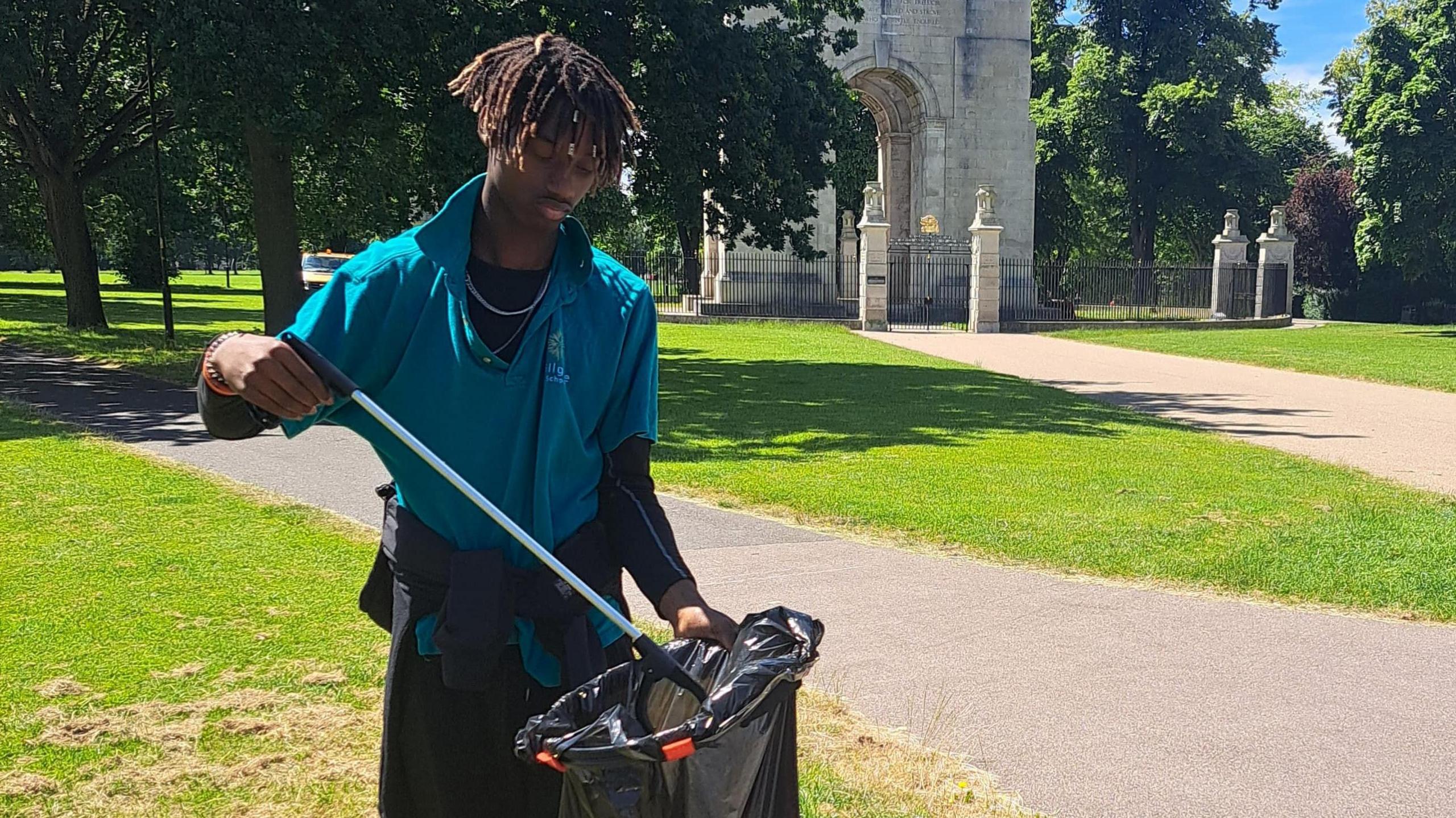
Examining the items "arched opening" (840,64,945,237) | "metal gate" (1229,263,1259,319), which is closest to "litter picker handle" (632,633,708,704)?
"arched opening" (840,64,945,237)

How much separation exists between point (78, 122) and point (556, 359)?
83.6 ft

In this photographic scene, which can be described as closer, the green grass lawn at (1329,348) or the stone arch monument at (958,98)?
the green grass lawn at (1329,348)

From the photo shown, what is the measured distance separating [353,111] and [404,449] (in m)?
15.1

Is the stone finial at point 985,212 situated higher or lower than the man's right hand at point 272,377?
higher

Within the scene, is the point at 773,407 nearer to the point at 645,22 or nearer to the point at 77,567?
the point at 645,22

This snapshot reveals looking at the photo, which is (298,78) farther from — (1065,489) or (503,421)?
(503,421)

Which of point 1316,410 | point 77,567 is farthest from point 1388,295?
point 77,567

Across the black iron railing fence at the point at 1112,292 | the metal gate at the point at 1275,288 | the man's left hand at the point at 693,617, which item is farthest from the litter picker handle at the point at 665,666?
the metal gate at the point at 1275,288

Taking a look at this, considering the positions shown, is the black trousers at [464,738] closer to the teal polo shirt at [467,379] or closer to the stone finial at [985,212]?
the teal polo shirt at [467,379]

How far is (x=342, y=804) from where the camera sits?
371 cm

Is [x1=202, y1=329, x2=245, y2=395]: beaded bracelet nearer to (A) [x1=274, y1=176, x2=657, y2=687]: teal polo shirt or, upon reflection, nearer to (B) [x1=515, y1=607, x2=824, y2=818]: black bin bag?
(A) [x1=274, y1=176, x2=657, y2=687]: teal polo shirt

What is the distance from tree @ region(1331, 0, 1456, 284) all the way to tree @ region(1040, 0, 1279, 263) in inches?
371

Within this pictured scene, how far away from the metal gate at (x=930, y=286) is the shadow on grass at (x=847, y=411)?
17.1m

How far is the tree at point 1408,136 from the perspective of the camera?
112 ft
